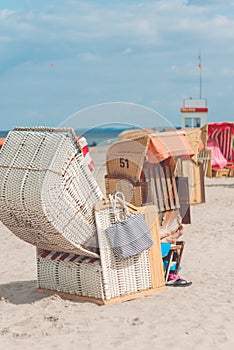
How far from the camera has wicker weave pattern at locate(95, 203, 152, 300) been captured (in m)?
5.53

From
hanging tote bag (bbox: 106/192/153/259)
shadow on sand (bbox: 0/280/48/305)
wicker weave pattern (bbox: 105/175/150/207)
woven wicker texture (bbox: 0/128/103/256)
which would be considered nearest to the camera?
woven wicker texture (bbox: 0/128/103/256)

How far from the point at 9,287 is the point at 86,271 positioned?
1.38 meters

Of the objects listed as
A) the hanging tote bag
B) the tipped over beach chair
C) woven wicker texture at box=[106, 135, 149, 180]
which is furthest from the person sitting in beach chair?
woven wicker texture at box=[106, 135, 149, 180]

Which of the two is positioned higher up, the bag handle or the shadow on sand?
the bag handle

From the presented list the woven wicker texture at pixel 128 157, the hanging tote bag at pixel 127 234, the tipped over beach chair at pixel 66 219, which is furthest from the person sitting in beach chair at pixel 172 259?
the woven wicker texture at pixel 128 157

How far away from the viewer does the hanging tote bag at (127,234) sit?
5.52m

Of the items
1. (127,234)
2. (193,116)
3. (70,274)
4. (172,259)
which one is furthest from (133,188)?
(193,116)

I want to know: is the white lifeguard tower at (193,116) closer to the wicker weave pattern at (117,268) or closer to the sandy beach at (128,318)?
the sandy beach at (128,318)

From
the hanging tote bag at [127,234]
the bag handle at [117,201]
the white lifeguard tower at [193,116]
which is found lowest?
the white lifeguard tower at [193,116]

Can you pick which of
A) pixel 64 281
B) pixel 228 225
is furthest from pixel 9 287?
pixel 228 225

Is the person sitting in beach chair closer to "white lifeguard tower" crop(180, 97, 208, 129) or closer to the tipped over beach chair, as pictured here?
the tipped over beach chair

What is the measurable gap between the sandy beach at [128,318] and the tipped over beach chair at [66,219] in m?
0.19

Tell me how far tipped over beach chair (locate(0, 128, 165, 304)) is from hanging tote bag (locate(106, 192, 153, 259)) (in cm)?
8

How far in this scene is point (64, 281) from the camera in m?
5.88
